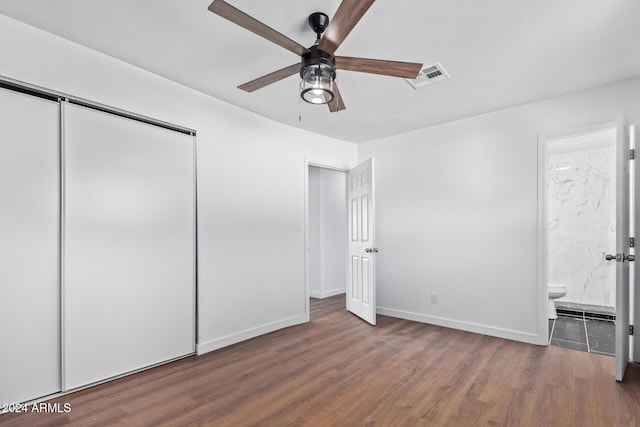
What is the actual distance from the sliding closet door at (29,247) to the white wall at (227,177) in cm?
31

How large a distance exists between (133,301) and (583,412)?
3.28 m

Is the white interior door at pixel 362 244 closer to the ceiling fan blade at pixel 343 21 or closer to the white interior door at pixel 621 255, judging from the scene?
the white interior door at pixel 621 255

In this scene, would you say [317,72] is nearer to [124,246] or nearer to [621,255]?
[124,246]

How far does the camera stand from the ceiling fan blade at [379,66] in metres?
1.96

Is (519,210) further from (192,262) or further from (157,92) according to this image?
(157,92)

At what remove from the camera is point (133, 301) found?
2.70 meters

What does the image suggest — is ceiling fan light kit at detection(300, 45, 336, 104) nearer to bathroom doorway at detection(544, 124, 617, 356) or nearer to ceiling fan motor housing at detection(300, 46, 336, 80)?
ceiling fan motor housing at detection(300, 46, 336, 80)

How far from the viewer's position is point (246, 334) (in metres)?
3.53

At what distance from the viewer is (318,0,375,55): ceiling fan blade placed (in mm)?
1513

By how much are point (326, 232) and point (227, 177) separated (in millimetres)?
2777

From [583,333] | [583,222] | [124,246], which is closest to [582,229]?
[583,222]

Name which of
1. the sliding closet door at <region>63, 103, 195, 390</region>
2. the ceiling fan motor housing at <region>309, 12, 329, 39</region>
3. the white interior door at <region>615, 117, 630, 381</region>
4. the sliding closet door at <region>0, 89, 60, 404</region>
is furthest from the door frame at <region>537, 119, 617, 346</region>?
the sliding closet door at <region>0, 89, 60, 404</region>

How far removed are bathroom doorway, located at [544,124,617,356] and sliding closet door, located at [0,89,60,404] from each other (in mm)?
5145

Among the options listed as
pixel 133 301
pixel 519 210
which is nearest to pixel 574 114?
pixel 519 210
